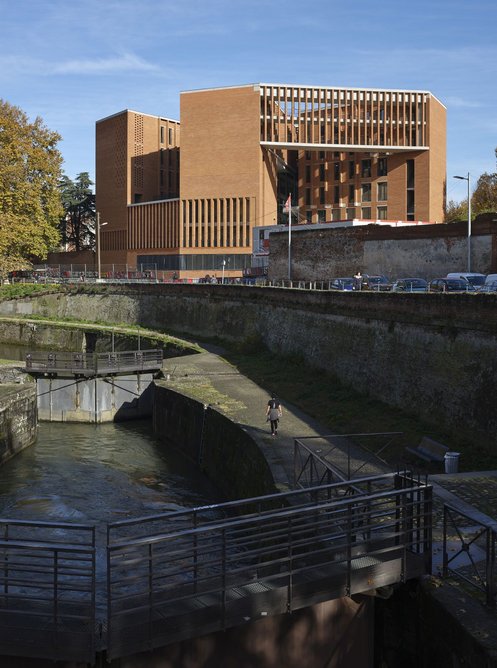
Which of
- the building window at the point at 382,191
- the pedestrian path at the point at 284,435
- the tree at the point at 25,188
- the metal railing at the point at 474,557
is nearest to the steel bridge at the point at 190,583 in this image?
the metal railing at the point at 474,557

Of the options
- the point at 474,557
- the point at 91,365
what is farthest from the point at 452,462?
the point at 91,365

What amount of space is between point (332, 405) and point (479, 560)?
15.7 m

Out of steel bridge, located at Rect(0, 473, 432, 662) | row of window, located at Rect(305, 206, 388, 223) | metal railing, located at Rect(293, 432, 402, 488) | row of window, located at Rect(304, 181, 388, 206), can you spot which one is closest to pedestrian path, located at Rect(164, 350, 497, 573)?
metal railing, located at Rect(293, 432, 402, 488)

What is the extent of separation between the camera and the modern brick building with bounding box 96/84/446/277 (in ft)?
229

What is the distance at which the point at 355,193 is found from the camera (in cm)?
7831

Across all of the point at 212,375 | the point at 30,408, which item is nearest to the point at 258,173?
the point at 212,375

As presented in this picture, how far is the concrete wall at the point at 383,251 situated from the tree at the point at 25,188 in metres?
23.8

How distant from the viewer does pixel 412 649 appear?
1038 cm

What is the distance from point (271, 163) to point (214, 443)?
173 feet

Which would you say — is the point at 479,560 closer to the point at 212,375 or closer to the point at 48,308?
the point at 212,375

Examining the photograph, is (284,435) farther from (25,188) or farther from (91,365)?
(25,188)

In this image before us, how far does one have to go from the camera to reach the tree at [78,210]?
315ft

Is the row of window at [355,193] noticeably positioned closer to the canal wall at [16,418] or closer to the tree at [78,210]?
the tree at [78,210]

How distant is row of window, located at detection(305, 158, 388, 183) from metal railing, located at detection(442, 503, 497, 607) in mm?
67383
